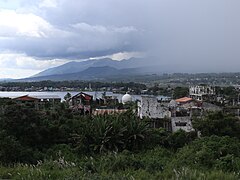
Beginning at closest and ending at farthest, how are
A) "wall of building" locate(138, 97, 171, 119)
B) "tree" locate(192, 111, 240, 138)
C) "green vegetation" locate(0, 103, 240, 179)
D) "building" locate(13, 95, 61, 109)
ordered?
"green vegetation" locate(0, 103, 240, 179) < "tree" locate(192, 111, 240, 138) < "wall of building" locate(138, 97, 171, 119) < "building" locate(13, 95, 61, 109)

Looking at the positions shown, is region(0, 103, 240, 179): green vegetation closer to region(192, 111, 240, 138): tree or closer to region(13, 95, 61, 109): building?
region(192, 111, 240, 138): tree

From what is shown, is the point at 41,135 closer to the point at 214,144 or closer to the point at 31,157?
the point at 31,157

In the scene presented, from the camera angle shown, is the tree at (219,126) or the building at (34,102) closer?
the tree at (219,126)

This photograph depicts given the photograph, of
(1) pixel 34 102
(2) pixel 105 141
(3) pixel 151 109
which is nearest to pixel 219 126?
(2) pixel 105 141

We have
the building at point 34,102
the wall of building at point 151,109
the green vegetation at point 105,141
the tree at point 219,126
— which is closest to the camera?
the green vegetation at point 105,141

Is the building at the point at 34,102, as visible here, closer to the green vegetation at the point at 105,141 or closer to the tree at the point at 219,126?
the green vegetation at the point at 105,141

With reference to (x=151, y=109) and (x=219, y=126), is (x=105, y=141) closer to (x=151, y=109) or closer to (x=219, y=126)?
(x=219, y=126)

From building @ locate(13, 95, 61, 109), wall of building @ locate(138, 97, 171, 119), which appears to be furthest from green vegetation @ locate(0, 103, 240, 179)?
building @ locate(13, 95, 61, 109)

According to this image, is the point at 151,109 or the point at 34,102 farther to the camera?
the point at 34,102

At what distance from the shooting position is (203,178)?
5.61 m

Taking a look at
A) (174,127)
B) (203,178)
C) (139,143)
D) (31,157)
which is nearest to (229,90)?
(174,127)

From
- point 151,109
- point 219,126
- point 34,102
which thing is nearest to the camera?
point 219,126

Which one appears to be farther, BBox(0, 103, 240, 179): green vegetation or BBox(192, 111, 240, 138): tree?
BBox(192, 111, 240, 138): tree

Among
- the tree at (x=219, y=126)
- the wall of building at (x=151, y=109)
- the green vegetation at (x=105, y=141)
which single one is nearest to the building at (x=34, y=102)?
the wall of building at (x=151, y=109)
